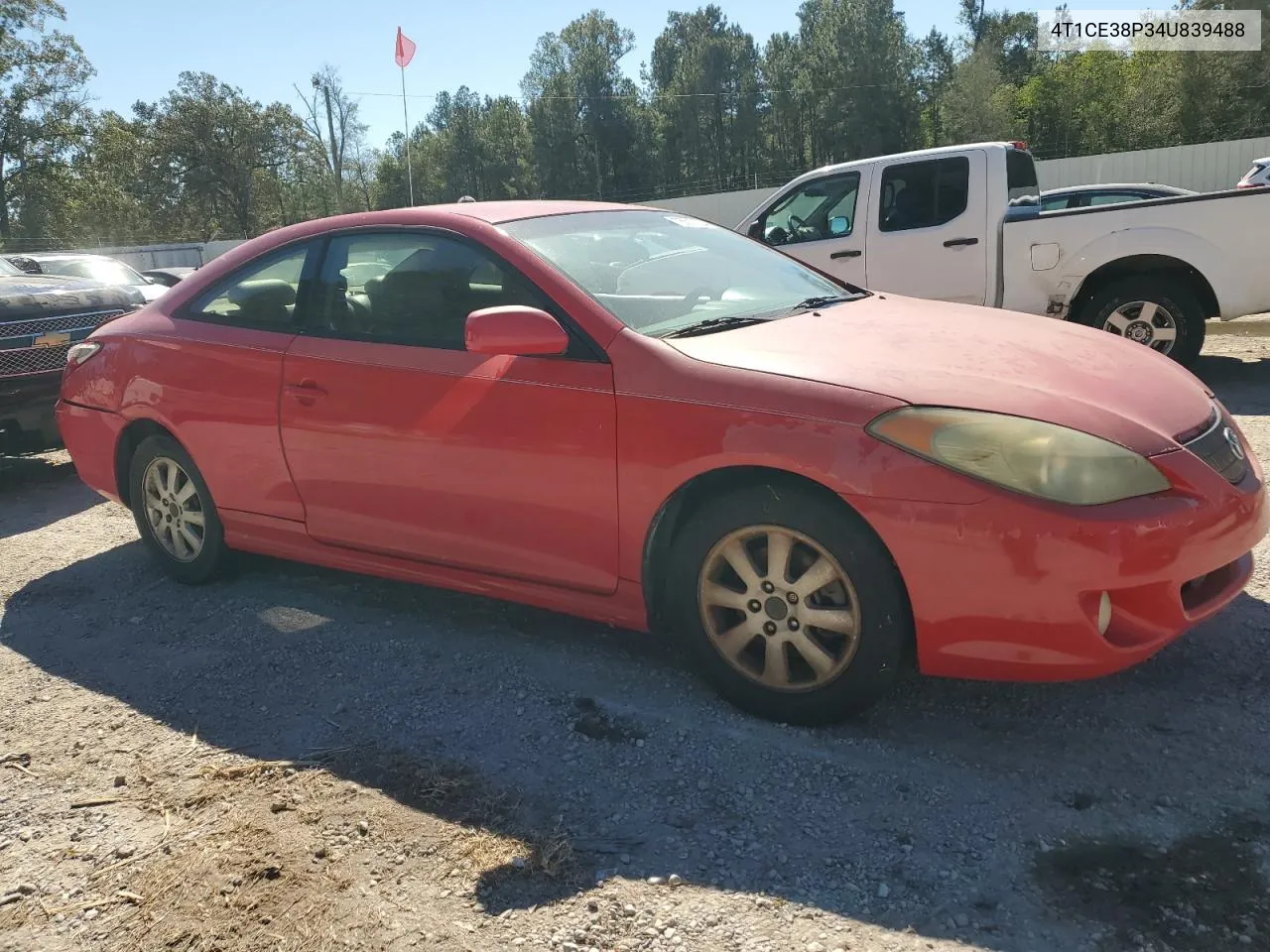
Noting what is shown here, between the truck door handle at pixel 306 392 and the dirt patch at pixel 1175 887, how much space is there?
2862 mm

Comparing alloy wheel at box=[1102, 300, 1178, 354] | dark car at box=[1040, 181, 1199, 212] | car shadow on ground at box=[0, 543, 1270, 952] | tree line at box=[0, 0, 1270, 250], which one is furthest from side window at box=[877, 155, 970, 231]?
tree line at box=[0, 0, 1270, 250]

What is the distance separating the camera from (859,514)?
2.73m

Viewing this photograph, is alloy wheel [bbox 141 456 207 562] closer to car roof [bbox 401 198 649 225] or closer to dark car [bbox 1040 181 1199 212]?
car roof [bbox 401 198 649 225]

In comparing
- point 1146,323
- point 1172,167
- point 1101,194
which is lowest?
point 1146,323

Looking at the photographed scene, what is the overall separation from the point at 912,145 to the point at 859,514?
64247mm

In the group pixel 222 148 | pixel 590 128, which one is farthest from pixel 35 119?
pixel 590 128

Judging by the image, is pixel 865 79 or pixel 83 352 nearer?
pixel 83 352

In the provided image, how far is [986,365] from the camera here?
2926 millimetres

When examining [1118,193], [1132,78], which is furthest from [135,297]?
[1132,78]

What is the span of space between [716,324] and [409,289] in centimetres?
120

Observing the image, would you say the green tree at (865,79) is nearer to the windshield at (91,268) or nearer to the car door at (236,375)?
the windshield at (91,268)

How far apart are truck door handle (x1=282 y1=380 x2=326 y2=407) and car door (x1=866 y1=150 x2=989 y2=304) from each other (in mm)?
5773

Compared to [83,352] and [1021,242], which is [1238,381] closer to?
[1021,242]

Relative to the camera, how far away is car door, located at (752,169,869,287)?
8516 millimetres
